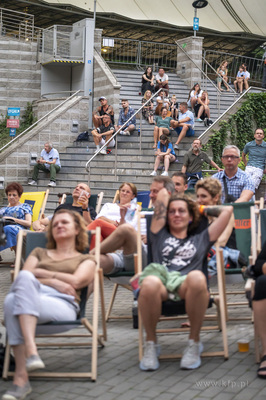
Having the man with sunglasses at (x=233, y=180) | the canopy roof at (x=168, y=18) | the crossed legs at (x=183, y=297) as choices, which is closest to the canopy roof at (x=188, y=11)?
the canopy roof at (x=168, y=18)

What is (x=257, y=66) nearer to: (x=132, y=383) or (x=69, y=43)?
(x=69, y=43)

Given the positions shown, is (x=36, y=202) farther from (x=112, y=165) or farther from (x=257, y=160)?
(x=112, y=165)

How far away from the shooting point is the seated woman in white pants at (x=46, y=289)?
14.6 ft

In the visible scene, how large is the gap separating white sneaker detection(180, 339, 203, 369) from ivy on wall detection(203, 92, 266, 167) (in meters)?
12.4

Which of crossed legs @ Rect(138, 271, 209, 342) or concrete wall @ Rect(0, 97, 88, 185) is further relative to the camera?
concrete wall @ Rect(0, 97, 88, 185)

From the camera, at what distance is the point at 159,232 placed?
5379mm

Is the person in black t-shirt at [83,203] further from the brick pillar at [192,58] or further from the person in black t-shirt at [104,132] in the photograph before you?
the brick pillar at [192,58]

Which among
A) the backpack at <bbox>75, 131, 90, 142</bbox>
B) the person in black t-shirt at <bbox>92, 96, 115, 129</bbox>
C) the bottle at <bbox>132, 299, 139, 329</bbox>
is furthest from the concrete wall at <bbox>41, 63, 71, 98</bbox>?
the bottle at <bbox>132, 299, 139, 329</bbox>

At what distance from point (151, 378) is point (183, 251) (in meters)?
1.02

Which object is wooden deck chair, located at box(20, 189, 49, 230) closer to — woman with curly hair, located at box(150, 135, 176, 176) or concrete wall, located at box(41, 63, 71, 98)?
woman with curly hair, located at box(150, 135, 176, 176)

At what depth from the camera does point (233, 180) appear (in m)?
7.46

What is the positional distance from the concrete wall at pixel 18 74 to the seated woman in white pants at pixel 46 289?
775 inches

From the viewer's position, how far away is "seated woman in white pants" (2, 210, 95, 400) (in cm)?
444

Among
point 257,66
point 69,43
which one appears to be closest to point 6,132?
point 69,43
